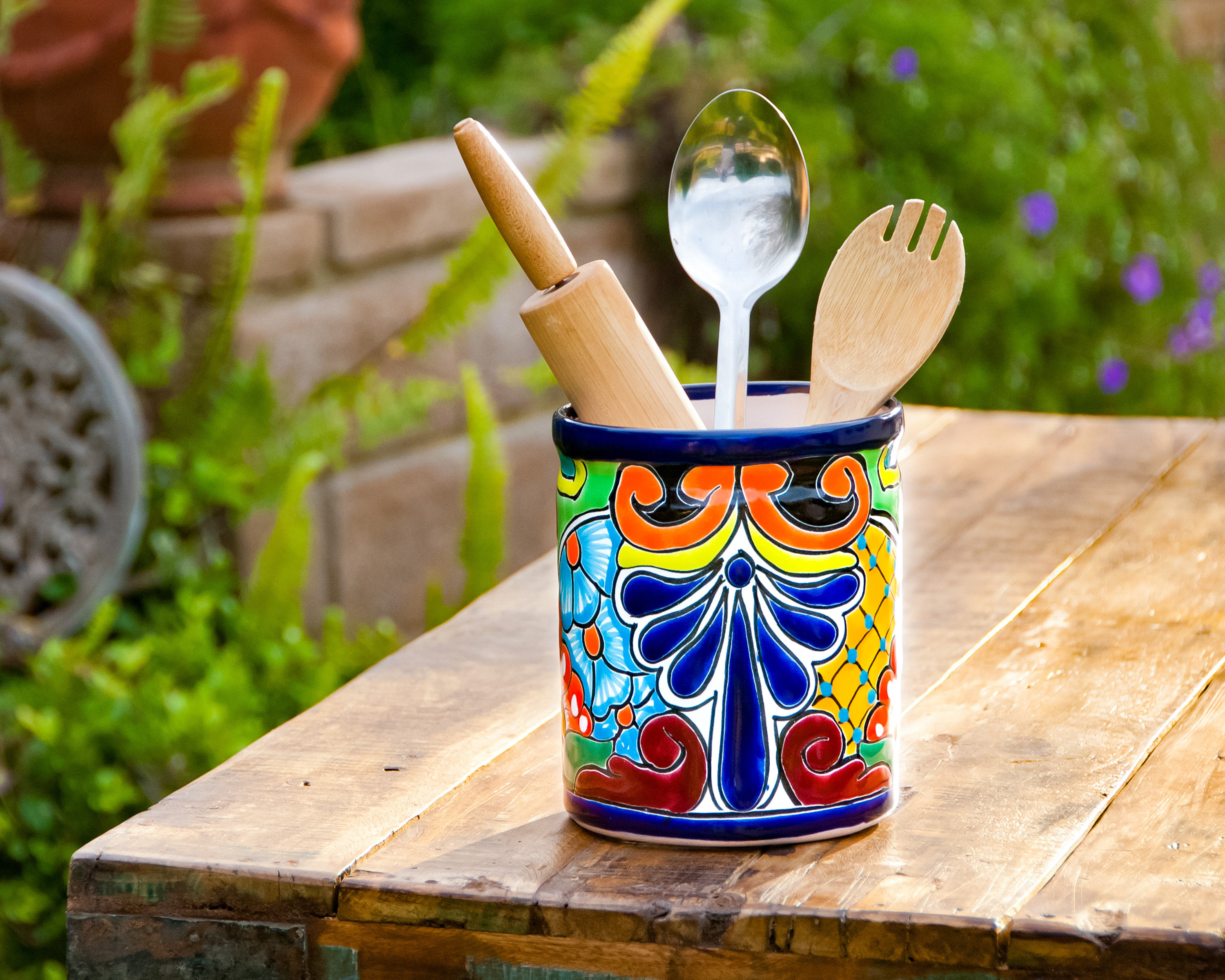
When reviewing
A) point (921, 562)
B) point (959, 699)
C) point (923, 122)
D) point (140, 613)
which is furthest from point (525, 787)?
point (923, 122)

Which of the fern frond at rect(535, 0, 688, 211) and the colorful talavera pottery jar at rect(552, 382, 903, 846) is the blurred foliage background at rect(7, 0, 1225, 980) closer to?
the fern frond at rect(535, 0, 688, 211)

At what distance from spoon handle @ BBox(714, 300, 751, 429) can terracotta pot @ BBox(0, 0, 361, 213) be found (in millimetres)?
1576

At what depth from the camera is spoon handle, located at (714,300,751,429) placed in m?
0.71

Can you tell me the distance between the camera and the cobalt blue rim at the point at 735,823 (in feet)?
2.18

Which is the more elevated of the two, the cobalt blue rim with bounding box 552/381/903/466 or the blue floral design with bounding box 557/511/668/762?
the cobalt blue rim with bounding box 552/381/903/466

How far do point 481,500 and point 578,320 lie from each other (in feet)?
3.92

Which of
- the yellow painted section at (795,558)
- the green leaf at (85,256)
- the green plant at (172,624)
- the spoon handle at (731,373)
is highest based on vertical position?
the green leaf at (85,256)

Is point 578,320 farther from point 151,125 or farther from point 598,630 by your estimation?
point 151,125

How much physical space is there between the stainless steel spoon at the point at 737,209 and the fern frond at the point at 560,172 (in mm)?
1256

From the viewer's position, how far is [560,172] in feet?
7.05

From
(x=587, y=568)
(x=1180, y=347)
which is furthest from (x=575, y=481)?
(x=1180, y=347)

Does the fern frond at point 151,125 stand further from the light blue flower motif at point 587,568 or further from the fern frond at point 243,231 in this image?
the light blue flower motif at point 587,568

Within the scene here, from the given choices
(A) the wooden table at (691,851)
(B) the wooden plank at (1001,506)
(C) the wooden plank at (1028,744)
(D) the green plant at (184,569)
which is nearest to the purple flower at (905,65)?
(D) the green plant at (184,569)

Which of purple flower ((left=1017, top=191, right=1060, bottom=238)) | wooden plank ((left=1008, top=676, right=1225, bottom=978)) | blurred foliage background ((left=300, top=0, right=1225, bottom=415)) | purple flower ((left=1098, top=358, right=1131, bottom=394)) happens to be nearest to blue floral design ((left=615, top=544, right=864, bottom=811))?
wooden plank ((left=1008, top=676, right=1225, bottom=978))
